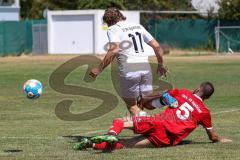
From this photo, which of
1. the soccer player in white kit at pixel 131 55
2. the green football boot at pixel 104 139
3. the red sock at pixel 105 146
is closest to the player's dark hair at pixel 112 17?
the soccer player in white kit at pixel 131 55

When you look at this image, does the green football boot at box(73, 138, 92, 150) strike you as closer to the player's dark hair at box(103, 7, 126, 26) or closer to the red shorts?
the red shorts

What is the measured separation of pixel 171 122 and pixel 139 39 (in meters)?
2.08

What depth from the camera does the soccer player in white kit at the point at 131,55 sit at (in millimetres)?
12516

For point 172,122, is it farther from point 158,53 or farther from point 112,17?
point 112,17

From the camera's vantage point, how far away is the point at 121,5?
214ft

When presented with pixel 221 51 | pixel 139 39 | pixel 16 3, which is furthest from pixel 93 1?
pixel 139 39

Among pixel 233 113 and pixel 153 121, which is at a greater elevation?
pixel 153 121

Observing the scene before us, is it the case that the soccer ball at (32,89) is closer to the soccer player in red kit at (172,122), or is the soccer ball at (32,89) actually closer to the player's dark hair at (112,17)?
the soccer player in red kit at (172,122)

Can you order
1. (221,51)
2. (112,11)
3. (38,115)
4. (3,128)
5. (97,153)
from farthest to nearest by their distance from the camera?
(221,51)
(38,115)
(3,128)
(112,11)
(97,153)

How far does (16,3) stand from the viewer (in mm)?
68062

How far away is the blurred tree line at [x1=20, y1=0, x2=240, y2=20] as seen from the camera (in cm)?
6016

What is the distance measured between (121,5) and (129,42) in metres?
52.9

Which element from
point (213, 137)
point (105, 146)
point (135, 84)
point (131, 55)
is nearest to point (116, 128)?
point (105, 146)

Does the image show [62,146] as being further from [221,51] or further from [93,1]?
[93,1]
